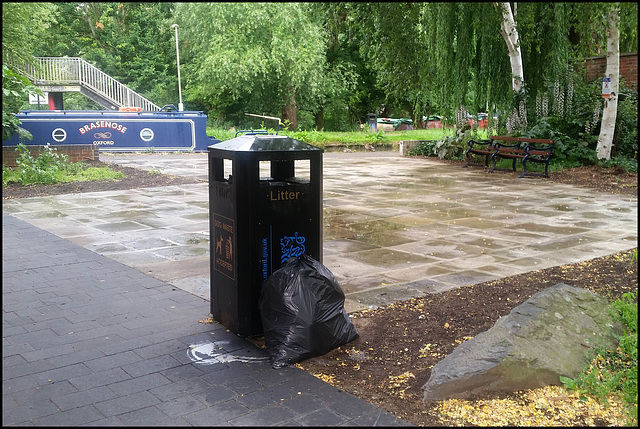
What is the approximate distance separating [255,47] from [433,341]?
9.61 feet

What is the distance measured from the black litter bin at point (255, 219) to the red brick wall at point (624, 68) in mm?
16330

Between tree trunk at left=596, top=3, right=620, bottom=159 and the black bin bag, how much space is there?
1353 centimetres

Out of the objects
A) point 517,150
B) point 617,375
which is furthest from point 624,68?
point 617,375

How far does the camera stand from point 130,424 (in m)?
3.53

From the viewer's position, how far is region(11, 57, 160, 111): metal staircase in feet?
74.5

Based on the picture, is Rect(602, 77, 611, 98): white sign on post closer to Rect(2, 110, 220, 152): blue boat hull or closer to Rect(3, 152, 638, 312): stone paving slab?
Rect(3, 152, 638, 312): stone paving slab

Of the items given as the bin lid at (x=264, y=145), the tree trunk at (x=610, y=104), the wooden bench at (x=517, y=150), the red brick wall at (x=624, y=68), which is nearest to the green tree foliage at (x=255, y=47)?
the bin lid at (x=264, y=145)

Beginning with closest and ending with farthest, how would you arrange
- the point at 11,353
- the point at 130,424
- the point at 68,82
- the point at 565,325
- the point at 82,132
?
1. the point at 130,424
2. the point at 565,325
3. the point at 11,353
4. the point at 82,132
5. the point at 68,82

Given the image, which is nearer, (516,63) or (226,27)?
(226,27)

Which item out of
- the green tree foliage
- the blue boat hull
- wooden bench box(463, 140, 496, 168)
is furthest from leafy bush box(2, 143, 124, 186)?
wooden bench box(463, 140, 496, 168)

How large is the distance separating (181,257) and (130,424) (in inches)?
171

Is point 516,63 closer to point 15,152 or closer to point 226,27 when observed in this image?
point 15,152

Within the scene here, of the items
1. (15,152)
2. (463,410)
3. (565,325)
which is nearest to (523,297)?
(565,325)

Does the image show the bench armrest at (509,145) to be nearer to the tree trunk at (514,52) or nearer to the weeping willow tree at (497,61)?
the weeping willow tree at (497,61)
